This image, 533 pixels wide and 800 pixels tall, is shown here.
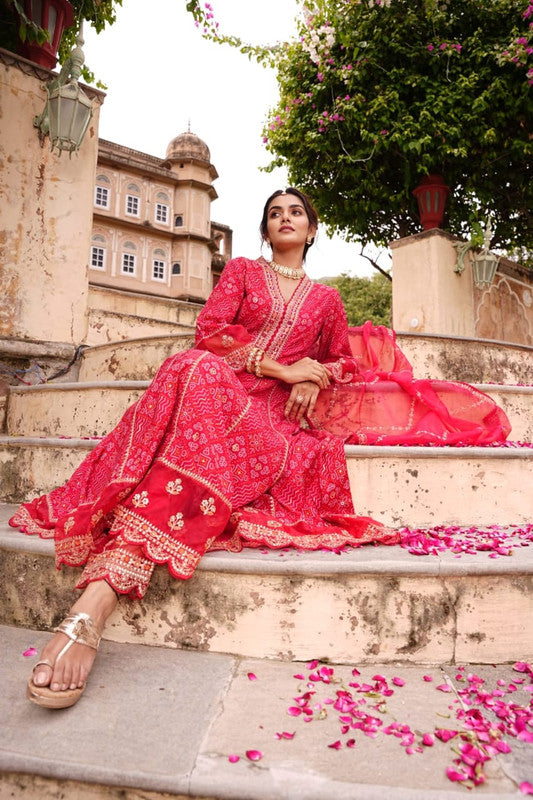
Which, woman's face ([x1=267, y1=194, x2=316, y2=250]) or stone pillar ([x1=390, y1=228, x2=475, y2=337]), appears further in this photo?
stone pillar ([x1=390, y1=228, x2=475, y2=337])

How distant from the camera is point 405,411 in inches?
97.9

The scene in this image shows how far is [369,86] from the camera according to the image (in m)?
6.95

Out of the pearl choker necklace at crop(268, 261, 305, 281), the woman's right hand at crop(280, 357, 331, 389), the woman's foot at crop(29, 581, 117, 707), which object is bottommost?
the woman's foot at crop(29, 581, 117, 707)

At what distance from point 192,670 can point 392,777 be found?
59 cm

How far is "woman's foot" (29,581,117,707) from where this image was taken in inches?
46.4

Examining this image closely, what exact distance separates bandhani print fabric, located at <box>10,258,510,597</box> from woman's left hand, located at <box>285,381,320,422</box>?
59mm

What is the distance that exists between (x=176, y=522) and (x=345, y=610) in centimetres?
57

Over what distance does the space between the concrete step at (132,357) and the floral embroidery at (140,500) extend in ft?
6.32

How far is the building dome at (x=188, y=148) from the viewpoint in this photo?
24.0 metres

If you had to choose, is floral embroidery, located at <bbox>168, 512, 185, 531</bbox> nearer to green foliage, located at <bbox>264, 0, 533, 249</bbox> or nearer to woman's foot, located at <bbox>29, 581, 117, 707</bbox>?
woman's foot, located at <bbox>29, 581, 117, 707</bbox>

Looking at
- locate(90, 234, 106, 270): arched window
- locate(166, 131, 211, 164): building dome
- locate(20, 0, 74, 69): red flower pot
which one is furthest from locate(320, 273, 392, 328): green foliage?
locate(20, 0, 74, 69): red flower pot

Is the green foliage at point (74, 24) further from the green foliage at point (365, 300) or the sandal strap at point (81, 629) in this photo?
the green foliage at point (365, 300)

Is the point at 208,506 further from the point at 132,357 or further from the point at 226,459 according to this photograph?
the point at 132,357

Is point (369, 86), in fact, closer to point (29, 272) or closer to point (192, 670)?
point (29, 272)
